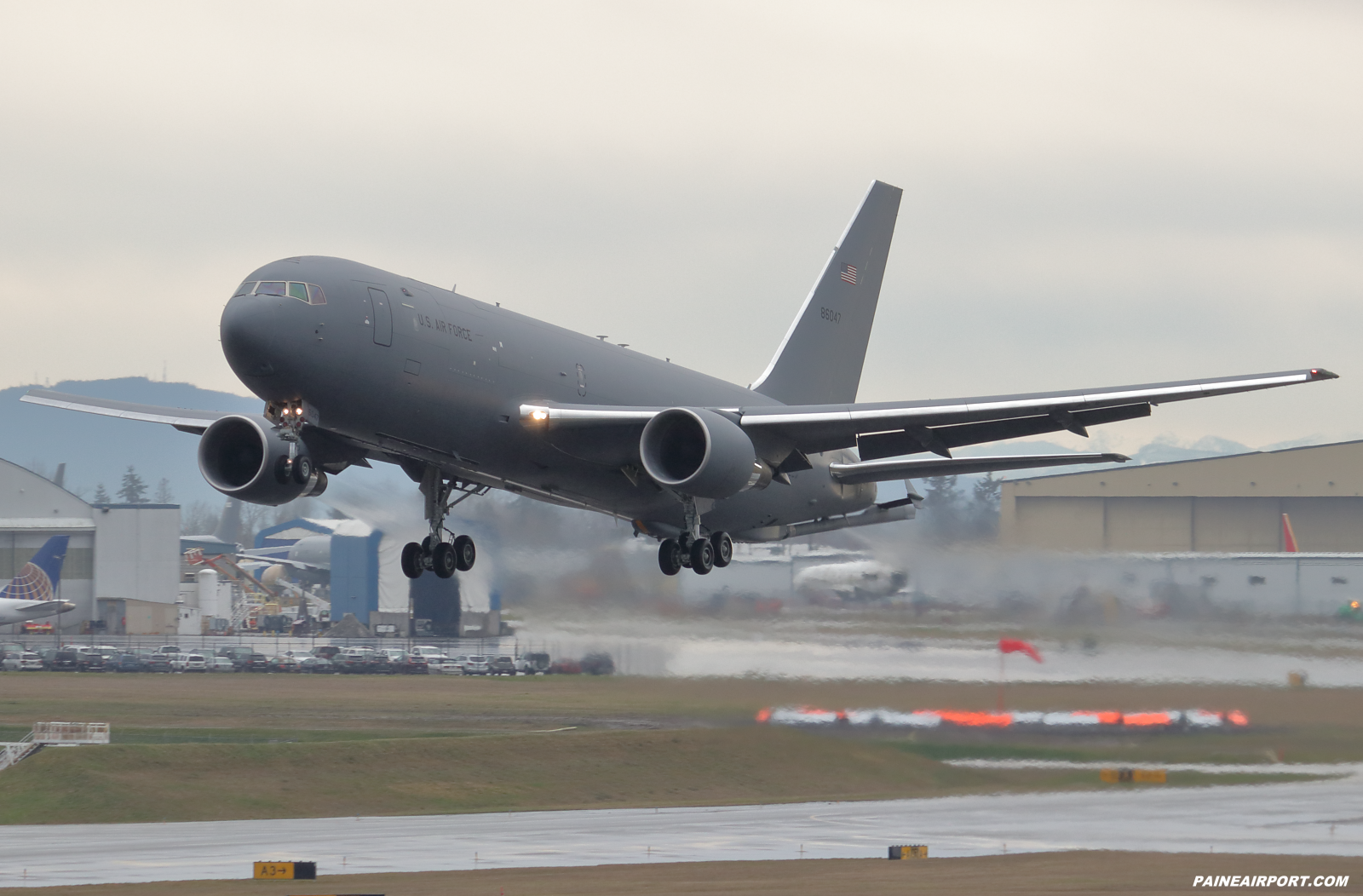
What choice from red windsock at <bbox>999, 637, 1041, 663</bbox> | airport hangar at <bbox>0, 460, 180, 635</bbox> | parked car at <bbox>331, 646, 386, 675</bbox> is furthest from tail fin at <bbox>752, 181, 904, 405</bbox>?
airport hangar at <bbox>0, 460, 180, 635</bbox>

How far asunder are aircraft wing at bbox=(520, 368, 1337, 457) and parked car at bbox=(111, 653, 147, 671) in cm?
5549

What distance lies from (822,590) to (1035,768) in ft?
26.1

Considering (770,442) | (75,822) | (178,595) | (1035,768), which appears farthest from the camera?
(178,595)

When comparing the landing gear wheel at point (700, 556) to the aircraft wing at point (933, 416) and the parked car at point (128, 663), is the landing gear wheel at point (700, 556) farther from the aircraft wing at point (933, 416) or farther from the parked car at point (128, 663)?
the parked car at point (128, 663)

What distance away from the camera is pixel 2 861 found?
136ft

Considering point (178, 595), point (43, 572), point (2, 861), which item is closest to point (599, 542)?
point (2, 861)

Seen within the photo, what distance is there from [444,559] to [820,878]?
474 inches

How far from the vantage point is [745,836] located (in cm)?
4591

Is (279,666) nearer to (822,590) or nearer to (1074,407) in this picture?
(822,590)

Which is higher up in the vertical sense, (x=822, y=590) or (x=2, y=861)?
(x=822, y=590)

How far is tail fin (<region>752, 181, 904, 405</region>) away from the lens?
4134 centimetres

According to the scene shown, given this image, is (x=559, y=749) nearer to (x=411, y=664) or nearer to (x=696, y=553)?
(x=411, y=664)

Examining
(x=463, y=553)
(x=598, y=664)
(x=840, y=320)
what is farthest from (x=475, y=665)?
(x=463, y=553)

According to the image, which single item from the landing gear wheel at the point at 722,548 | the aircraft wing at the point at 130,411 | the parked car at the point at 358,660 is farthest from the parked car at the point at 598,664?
the parked car at the point at 358,660
